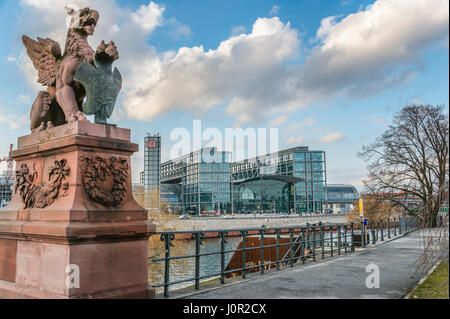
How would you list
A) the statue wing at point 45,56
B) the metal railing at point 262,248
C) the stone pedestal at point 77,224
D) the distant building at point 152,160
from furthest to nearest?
the distant building at point 152,160, the metal railing at point 262,248, the statue wing at point 45,56, the stone pedestal at point 77,224

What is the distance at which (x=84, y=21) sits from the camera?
18.7 feet

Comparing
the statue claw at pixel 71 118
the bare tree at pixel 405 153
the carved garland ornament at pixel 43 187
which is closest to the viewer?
the carved garland ornament at pixel 43 187

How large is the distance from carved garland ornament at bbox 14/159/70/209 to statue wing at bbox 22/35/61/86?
4.88 feet

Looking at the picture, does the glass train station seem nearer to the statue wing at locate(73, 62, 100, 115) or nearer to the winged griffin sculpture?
the winged griffin sculpture

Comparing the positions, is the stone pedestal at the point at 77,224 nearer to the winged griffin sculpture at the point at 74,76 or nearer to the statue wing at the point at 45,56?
the winged griffin sculpture at the point at 74,76

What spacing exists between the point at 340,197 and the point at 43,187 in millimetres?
118971

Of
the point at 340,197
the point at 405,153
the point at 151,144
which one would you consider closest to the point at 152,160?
the point at 151,144

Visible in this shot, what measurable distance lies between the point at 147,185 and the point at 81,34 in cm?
10963

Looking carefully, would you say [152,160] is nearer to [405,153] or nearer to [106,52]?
[405,153]

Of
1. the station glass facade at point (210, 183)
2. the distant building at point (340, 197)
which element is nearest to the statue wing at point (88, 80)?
the station glass facade at point (210, 183)

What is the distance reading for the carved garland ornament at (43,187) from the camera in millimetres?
4980

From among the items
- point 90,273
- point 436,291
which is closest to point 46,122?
point 90,273

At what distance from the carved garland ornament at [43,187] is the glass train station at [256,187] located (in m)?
91.3

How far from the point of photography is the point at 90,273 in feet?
15.0
